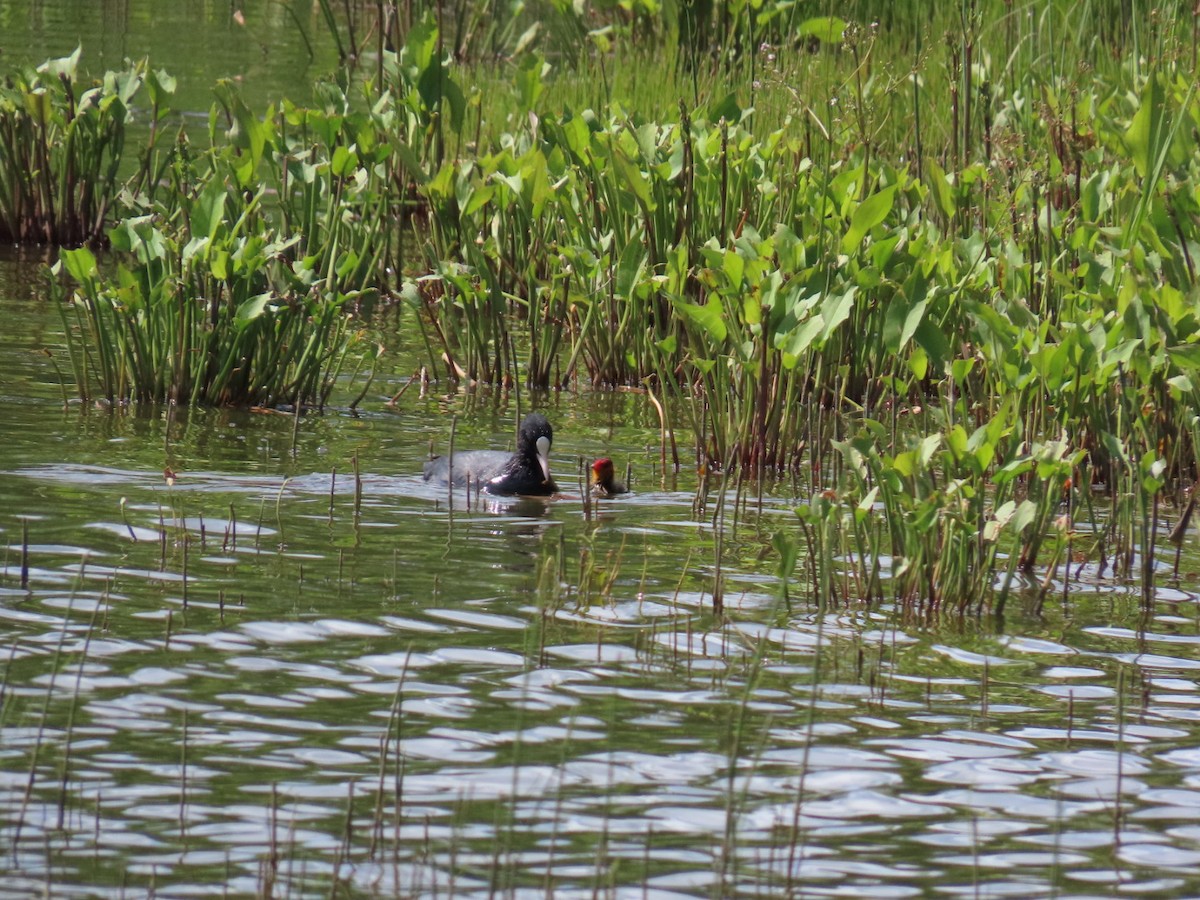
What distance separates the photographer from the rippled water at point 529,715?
363cm

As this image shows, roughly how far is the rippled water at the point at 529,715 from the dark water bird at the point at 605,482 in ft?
1.40

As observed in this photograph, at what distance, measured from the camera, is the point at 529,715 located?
4453mm

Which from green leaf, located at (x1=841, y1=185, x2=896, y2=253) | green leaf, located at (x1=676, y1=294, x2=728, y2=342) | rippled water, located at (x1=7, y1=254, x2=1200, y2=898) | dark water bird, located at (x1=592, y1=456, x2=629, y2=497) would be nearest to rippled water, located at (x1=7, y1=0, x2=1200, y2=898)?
rippled water, located at (x1=7, y1=254, x2=1200, y2=898)

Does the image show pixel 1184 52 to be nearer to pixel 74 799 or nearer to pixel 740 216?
pixel 740 216

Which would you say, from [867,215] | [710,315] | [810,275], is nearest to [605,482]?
[710,315]

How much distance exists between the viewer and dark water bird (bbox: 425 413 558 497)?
750 cm

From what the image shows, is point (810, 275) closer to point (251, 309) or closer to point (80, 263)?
point (251, 309)

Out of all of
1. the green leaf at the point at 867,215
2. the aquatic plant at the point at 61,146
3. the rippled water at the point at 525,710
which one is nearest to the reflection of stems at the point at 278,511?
the rippled water at the point at 525,710

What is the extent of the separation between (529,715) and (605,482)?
304 cm

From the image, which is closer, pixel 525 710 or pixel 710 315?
pixel 525 710

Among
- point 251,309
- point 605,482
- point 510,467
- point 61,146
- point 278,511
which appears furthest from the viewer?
point 61,146

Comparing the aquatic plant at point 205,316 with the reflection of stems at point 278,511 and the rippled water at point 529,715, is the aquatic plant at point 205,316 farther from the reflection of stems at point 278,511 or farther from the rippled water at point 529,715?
the reflection of stems at point 278,511

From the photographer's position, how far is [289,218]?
955cm

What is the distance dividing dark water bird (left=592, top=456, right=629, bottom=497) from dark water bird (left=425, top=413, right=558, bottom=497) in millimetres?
245
